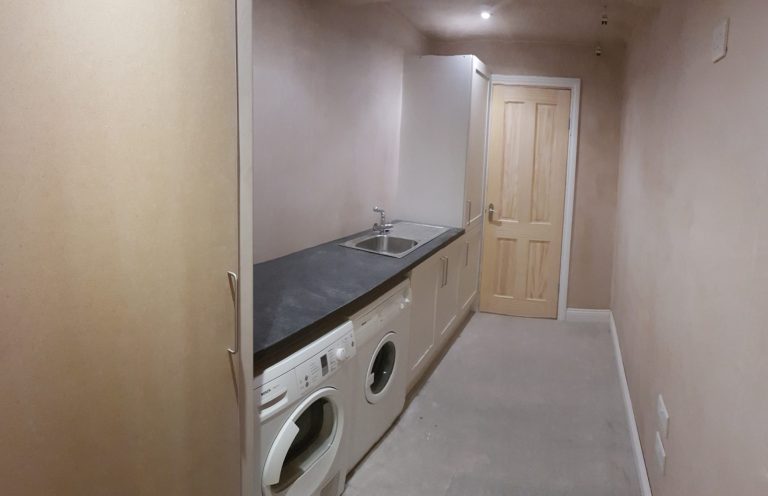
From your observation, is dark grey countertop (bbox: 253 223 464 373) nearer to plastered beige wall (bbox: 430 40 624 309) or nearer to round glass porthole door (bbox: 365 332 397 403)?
round glass porthole door (bbox: 365 332 397 403)

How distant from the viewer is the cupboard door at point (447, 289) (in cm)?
352

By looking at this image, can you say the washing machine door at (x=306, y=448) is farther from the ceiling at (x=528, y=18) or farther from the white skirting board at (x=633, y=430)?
the ceiling at (x=528, y=18)

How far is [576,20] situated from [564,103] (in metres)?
0.98

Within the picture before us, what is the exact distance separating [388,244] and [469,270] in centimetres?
113

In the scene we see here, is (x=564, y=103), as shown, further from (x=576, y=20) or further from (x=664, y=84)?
(x=664, y=84)

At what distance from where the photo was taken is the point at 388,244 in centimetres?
361

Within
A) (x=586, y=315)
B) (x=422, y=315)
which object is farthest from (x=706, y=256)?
(x=586, y=315)

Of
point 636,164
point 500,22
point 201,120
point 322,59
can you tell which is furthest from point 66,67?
point 500,22

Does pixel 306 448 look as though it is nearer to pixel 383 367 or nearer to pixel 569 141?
pixel 383 367

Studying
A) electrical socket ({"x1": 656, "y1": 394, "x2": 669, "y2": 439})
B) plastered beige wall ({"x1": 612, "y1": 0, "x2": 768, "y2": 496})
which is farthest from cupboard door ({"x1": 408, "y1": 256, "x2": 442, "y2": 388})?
electrical socket ({"x1": 656, "y1": 394, "x2": 669, "y2": 439})

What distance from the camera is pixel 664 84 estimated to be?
8.13 ft

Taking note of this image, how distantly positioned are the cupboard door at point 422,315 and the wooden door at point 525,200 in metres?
1.62

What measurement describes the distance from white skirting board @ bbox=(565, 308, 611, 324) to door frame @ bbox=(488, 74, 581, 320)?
13 centimetres

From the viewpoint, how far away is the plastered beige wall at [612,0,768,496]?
1176 mm
